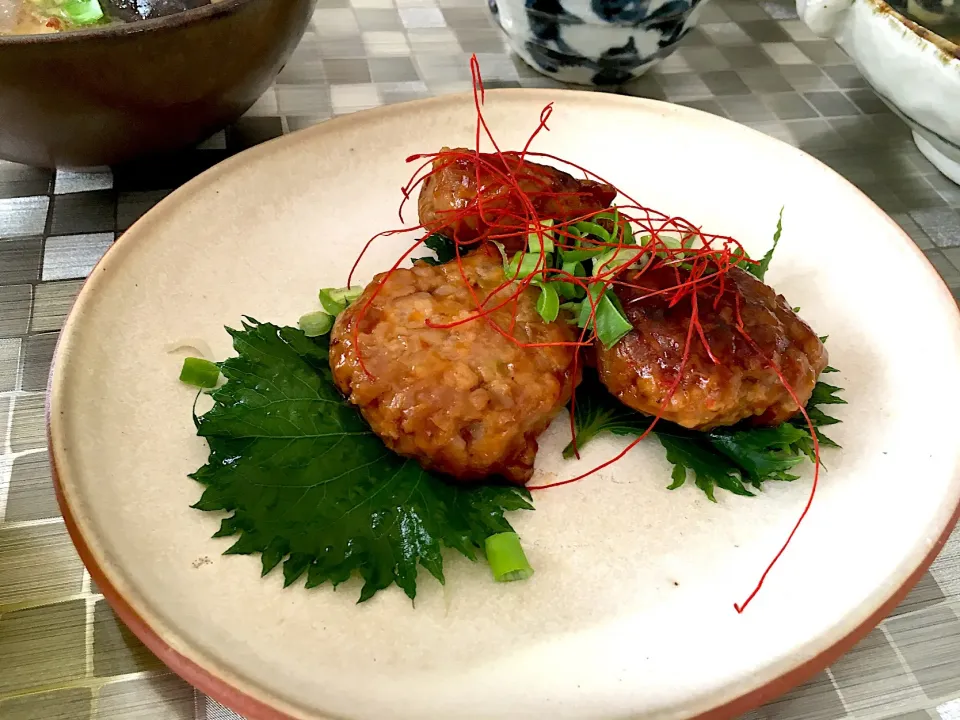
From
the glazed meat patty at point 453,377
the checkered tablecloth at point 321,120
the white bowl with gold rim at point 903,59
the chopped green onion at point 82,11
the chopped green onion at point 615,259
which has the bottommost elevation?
the checkered tablecloth at point 321,120

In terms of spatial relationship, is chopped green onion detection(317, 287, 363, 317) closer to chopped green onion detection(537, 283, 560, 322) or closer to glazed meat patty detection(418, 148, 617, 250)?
glazed meat patty detection(418, 148, 617, 250)

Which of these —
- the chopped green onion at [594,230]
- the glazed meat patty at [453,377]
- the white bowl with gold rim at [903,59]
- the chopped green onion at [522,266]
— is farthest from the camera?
the white bowl with gold rim at [903,59]

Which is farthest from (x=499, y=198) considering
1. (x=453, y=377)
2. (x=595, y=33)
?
(x=595, y=33)

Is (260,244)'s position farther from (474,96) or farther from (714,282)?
(714,282)

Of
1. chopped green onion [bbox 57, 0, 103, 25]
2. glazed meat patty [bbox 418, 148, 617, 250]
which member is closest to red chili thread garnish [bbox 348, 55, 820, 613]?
glazed meat patty [bbox 418, 148, 617, 250]

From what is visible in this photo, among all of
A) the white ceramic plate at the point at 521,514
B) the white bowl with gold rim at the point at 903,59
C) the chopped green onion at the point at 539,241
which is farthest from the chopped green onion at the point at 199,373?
the white bowl with gold rim at the point at 903,59

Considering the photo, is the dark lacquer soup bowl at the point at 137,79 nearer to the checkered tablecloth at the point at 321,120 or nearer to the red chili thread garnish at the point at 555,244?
the checkered tablecloth at the point at 321,120

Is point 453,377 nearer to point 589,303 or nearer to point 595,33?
point 589,303

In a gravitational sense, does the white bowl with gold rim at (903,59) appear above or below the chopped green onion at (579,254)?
above
